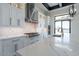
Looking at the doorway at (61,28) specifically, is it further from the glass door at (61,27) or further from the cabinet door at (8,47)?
the cabinet door at (8,47)

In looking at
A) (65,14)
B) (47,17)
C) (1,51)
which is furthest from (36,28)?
(1,51)

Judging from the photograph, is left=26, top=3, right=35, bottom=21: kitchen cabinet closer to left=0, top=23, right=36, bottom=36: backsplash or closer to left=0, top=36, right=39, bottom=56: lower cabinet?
left=0, top=23, right=36, bottom=36: backsplash

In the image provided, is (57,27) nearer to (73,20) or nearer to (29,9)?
(73,20)

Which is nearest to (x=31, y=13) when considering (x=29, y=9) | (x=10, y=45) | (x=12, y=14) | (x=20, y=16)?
(x=29, y=9)

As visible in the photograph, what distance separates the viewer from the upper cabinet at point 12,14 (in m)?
1.39

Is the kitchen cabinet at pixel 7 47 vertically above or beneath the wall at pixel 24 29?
beneath

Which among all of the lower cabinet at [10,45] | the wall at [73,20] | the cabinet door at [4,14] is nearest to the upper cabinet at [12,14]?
the cabinet door at [4,14]

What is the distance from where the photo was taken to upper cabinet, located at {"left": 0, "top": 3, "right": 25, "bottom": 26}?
54.8 inches

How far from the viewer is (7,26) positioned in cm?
154

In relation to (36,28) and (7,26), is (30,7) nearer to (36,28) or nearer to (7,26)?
(36,28)

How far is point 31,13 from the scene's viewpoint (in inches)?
55.7

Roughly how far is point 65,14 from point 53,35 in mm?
357

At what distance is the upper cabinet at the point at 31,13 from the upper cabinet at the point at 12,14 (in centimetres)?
6

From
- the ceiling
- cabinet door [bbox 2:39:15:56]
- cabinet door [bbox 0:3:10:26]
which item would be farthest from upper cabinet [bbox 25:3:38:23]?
cabinet door [bbox 2:39:15:56]
